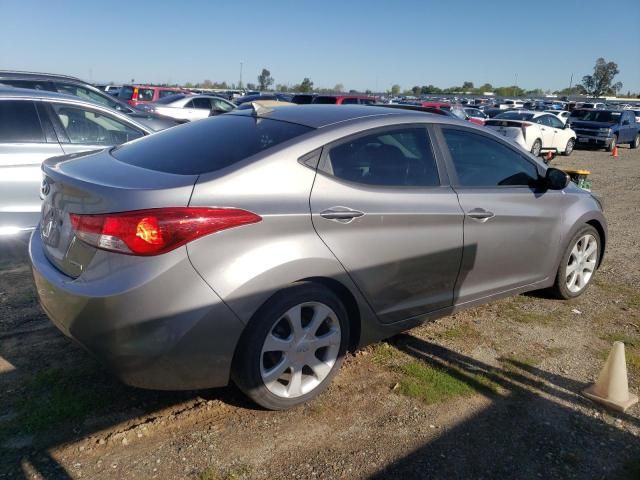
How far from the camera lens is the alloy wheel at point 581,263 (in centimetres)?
496

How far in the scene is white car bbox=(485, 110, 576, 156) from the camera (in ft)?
57.7

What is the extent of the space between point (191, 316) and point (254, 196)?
26.3 inches

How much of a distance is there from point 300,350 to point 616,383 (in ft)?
6.03

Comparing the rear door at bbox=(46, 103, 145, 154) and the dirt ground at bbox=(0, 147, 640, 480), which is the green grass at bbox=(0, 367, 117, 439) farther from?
the rear door at bbox=(46, 103, 145, 154)

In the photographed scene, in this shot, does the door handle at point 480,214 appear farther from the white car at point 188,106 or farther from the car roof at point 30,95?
the white car at point 188,106

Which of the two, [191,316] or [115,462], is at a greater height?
[191,316]

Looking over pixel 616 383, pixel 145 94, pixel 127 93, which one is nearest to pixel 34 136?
pixel 616 383

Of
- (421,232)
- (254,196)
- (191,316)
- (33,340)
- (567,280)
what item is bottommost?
(33,340)

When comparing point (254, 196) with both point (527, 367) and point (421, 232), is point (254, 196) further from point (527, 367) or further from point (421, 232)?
point (527, 367)

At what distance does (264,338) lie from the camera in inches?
116

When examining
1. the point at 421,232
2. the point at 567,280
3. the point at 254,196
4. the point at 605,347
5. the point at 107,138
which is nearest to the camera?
the point at 254,196

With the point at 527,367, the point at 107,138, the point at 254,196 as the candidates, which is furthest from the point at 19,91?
the point at 527,367

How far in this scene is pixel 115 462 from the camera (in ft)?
8.91

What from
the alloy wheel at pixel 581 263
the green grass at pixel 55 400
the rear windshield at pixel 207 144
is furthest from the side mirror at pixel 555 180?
the green grass at pixel 55 400
